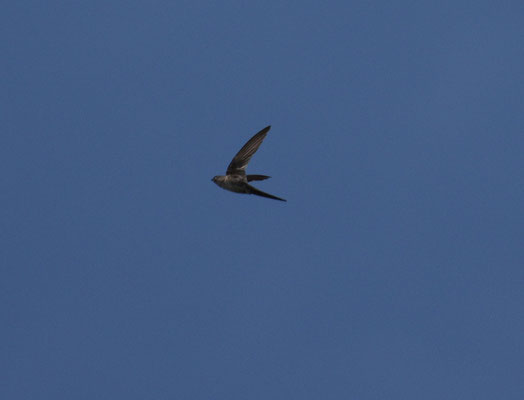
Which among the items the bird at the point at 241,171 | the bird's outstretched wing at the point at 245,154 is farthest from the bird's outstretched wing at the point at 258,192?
the bird's outstretched wing at the point at 245,154

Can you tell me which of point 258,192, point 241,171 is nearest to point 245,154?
point 241,171

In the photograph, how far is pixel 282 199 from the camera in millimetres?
41812

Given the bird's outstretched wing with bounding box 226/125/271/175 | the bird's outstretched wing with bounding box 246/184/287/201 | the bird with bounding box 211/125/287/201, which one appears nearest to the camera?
the bird's outstretched wing with bounding box 246/184/287/201

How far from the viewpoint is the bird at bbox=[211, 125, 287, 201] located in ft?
156

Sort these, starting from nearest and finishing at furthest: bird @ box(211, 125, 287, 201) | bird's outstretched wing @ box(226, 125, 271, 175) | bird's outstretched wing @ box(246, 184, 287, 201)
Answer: bird's outstretched wing @ box(246, 184, 287, 201)
bird @ box(211, 125, 287, 201)
bird's outstretched wing @ box(226, 125, 271, 175)

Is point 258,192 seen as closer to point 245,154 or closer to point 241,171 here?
point 241,171

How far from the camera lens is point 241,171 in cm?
4900

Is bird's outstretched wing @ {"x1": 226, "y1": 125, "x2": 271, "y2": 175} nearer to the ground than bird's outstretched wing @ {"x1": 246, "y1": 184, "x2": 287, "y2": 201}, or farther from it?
farther from it

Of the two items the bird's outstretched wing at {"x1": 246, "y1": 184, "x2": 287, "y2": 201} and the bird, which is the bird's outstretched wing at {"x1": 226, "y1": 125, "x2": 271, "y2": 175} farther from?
the bird's outstretched wing at {"x1": 246, "y1": 184, "x2": 287, "y2": 201}

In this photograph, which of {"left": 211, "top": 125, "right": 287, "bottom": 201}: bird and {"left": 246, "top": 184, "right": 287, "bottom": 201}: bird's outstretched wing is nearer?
{"left": 246, "top": 184, "right": 287, "bottom": 201}: bird's outstretched wing

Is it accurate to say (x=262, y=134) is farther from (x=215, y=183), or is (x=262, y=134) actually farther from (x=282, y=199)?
(x=282, y=199)

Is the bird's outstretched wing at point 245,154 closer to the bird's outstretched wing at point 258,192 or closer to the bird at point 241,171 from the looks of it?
the bird at point 241,171

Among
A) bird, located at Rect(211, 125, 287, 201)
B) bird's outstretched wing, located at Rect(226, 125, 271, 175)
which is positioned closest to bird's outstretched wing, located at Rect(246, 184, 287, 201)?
bird, located at Rect(211, 125, 287, 201)

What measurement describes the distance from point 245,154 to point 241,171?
1081 millimetres
